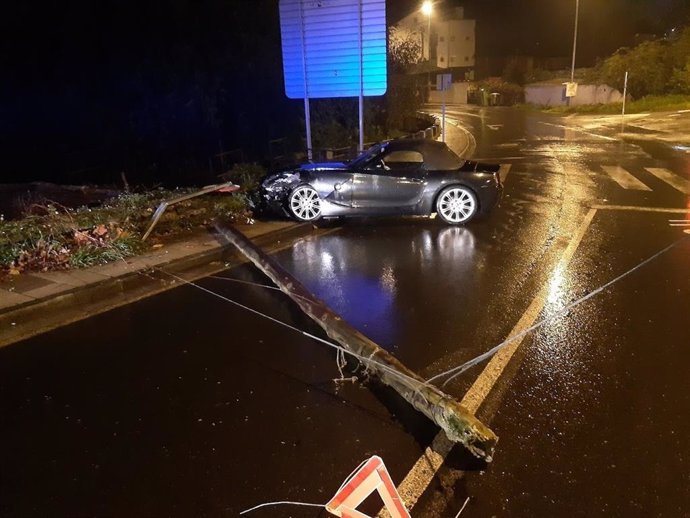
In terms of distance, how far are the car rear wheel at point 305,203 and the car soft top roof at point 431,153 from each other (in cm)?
150

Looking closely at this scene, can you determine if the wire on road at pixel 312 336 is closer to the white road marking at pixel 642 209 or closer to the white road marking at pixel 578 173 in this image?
the white road marking at pixel 642 209

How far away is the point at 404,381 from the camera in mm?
4125

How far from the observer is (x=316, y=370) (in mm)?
4801

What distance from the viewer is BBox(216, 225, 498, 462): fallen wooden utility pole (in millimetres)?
3482

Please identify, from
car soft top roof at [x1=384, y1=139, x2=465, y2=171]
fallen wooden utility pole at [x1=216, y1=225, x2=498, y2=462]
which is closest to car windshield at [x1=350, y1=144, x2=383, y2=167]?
car soft top roof at [x1=384, y1=139, x2=465, y2=171]

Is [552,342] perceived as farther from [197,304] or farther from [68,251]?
[68,251]

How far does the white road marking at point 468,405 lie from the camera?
337cm

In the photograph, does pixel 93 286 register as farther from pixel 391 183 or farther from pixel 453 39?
pixel 453 39

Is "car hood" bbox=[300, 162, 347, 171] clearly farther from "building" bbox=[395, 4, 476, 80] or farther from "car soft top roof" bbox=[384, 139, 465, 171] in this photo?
"building" bbox=[395, 4, 476, 80]

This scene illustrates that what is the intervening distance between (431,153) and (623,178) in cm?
709

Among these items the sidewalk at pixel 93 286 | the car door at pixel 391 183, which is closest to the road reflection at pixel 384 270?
the car door at pixel 391 183

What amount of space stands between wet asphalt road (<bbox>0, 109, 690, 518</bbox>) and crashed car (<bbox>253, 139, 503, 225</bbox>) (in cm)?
180

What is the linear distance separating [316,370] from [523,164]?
571 inches

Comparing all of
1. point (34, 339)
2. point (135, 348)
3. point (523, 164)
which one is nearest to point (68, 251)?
point (34, 339)
